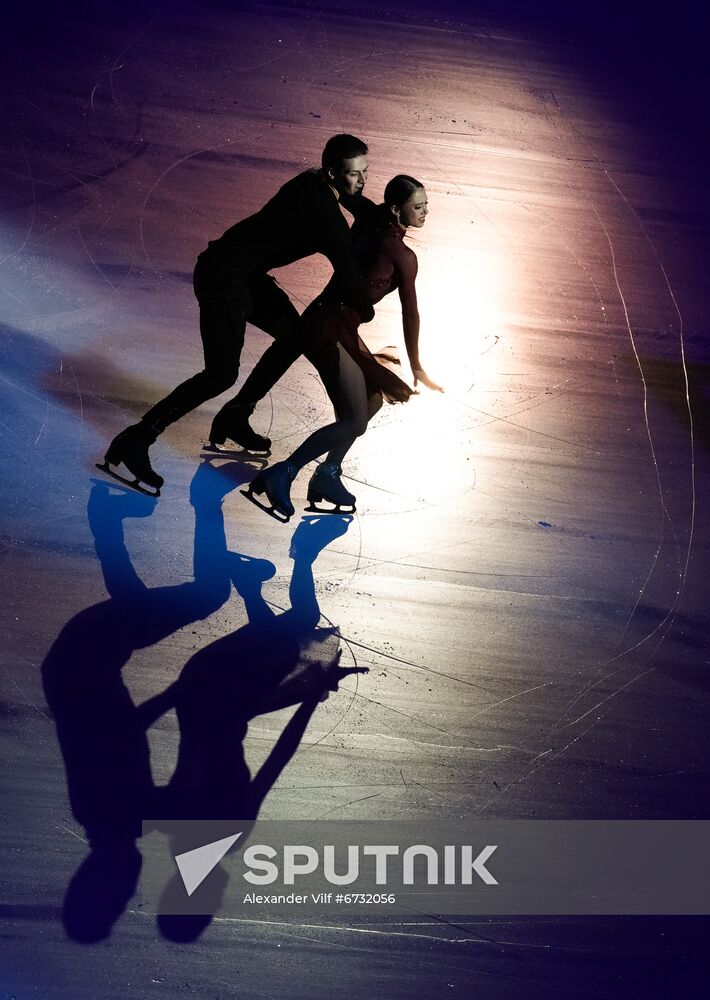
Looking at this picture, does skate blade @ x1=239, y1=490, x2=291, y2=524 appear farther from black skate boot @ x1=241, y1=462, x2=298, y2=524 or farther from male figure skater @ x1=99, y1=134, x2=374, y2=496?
male figure skater @ x1=99, y1=134, x2=374, y2=496

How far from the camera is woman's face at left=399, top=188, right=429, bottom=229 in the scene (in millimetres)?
3299

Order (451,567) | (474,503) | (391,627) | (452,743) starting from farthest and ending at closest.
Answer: (474,503)
(451,567)
(391,627)
(452,743)

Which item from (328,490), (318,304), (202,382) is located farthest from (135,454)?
(318,304)

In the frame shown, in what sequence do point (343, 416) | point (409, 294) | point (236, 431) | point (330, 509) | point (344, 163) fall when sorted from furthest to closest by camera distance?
1. point (236, 431)
2. point (330, 509)
3. point (343, 416)
4. point (409, 294)
5. point (344, 163)

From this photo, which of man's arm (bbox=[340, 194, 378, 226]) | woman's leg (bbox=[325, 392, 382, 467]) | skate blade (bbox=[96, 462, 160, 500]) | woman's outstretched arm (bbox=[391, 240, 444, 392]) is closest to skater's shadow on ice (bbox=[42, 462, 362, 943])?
skate blade (bbox=[96, 462, 160, 500])

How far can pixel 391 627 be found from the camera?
343cm

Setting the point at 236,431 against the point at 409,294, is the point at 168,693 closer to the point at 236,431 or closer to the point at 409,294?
the point at 236,431

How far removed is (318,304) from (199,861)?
5.76ft

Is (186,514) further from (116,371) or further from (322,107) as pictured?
(322,107)

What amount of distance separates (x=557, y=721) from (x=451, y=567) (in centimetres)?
68

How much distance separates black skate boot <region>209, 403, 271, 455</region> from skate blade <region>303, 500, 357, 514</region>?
331mm

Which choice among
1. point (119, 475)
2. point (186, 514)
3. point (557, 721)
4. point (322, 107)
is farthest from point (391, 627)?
point (322, 107)

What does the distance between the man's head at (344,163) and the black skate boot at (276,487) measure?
3.11ft

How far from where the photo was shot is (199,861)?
9.23 ft
